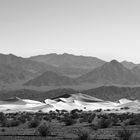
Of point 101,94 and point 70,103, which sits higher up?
point 101,94

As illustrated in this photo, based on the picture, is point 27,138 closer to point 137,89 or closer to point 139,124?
point 139,124

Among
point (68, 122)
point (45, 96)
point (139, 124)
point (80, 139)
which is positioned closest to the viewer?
point (80, 139)

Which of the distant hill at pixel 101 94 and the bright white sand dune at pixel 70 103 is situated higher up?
the distant hill at pixel 101 94

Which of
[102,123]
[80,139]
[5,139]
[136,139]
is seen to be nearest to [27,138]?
[5,139]

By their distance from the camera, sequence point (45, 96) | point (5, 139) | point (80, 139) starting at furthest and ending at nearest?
point (45, 96) → point (5, 139) → point (80, 139)

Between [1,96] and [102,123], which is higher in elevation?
[1,96]

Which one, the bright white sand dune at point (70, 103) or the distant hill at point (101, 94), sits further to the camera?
the distant hill at point (101, 94)

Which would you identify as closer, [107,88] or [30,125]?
[30,125]

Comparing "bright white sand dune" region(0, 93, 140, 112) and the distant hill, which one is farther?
the distant hill

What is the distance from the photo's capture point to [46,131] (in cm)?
2283

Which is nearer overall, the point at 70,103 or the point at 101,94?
the point at 70,103

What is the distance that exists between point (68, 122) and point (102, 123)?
474 centimetres

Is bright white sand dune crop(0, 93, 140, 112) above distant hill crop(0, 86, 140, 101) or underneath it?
underneath

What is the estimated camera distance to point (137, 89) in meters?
173
